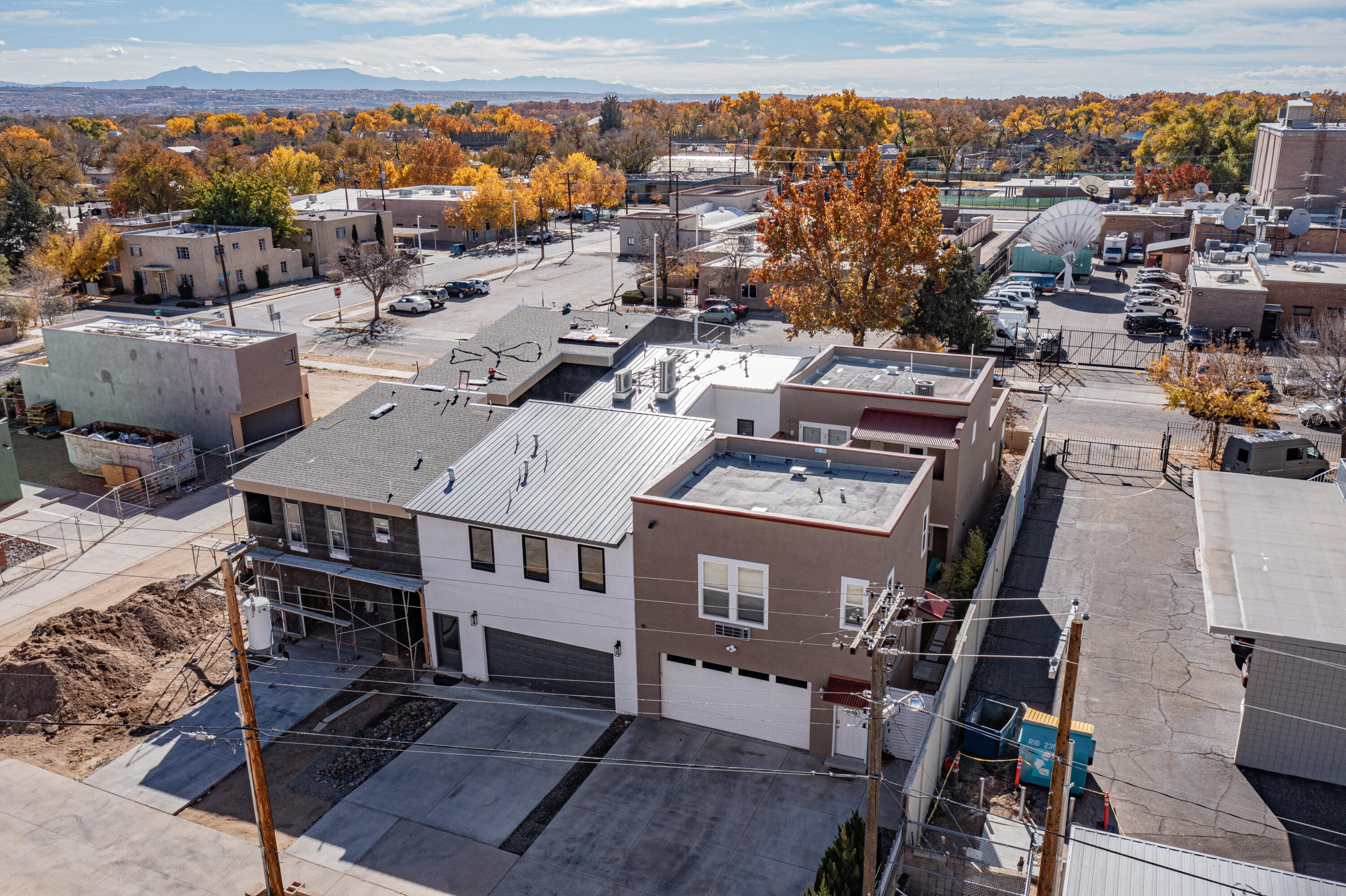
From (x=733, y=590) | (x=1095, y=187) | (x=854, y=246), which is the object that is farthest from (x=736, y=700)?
(x=1095, y=187)

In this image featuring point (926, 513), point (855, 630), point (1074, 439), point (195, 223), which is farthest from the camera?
point (195, 223)

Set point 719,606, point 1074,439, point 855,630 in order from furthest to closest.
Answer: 1. point 1074,439
2. point 719,606
3. point 855,630

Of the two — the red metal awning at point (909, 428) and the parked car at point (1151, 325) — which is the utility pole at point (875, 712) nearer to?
the red metal awning at point (909, 428)

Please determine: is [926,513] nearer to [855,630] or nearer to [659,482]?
[855,630]

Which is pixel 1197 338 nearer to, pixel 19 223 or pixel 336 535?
pixel 336 535

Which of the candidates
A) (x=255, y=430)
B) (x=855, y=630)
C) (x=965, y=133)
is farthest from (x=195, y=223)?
(x=965, y=133)

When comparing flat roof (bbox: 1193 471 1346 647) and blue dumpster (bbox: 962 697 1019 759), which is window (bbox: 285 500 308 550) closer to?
blue dumpster (bbox: 962 697 1019 759)

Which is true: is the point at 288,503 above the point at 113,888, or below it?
above

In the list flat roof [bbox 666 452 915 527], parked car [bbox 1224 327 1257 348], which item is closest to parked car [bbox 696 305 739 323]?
parked car [bbox 1224 327 1257 348]
